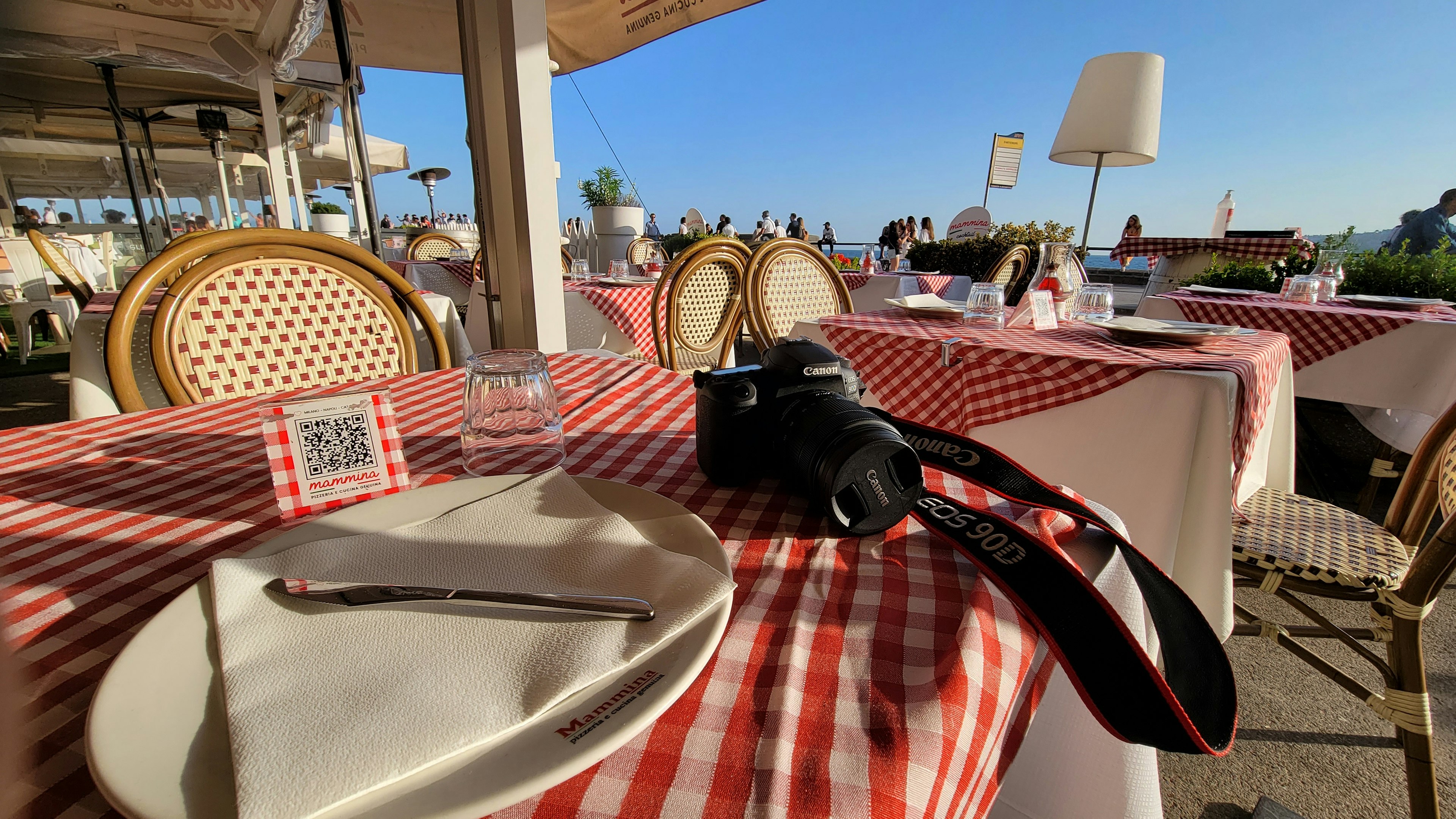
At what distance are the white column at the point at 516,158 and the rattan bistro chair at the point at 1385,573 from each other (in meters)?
1.78

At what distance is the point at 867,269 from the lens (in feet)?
14.4

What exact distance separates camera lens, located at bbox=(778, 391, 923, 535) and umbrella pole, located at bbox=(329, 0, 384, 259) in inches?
69.1

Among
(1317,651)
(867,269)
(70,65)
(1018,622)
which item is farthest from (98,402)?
(70,65)

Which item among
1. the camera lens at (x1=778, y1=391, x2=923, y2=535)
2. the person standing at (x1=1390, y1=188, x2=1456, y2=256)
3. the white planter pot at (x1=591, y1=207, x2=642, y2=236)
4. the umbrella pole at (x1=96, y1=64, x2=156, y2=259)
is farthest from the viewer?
the white planter pot at (x1=591, y1=207, x2=642, y2=236)

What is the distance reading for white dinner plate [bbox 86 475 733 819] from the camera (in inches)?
8.4

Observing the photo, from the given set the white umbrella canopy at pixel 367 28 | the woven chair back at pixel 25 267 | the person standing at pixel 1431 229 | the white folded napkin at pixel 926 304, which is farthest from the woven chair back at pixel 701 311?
the woven chair back at pixel 25 267

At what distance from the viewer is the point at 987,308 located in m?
1.59

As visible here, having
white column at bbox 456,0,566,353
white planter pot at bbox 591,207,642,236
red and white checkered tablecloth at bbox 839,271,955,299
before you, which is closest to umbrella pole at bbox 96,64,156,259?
white planter pot at bbox 591,207,642,236

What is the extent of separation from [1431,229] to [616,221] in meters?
6.11

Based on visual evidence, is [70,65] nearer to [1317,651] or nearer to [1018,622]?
[1018,622]

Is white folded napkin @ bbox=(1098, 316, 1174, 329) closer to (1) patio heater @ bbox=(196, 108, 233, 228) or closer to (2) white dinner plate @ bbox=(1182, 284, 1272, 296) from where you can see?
(2) white dinner plate @ bbox=(1182, 284, 1272, 296)

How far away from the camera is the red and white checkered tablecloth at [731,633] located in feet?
0.84

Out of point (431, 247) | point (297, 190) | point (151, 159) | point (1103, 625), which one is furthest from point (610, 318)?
point (151, 159)

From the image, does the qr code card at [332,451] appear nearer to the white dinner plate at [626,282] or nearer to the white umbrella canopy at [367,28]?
the white dinner plate at [626,282]
